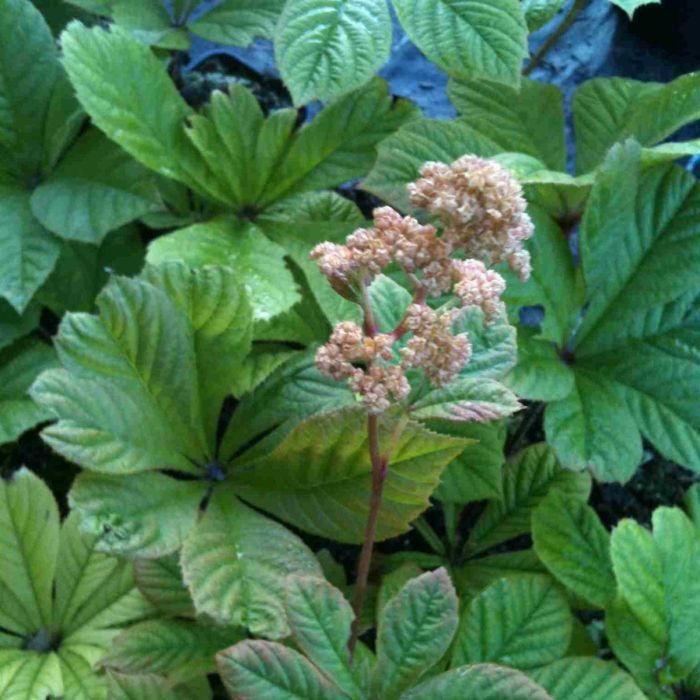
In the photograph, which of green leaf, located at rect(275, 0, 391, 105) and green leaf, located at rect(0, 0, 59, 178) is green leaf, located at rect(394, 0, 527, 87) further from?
green leaf, located at rect(0, 0, 59, 178)

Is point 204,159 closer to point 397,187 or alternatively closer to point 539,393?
point 397,187

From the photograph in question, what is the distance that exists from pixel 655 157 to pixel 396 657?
734 mm

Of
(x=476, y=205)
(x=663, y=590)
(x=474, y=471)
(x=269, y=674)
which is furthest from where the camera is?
(x=474, y=471)

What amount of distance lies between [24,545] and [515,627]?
0.64 m

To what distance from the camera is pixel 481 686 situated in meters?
0.88

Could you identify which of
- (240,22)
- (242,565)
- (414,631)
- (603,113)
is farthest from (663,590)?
(240,22)

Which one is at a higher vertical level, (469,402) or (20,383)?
(469,402)

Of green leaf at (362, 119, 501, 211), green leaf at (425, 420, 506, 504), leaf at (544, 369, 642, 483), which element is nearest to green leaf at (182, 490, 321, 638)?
green leaf at (425, 420, 506, 504)

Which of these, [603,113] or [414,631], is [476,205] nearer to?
[414,631]

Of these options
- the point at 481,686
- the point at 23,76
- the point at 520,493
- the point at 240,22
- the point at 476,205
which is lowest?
the point at 520,493

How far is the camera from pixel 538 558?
1.28 meters

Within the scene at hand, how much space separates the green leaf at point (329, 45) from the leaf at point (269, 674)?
2.20 ft

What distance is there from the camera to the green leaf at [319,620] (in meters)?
0.88

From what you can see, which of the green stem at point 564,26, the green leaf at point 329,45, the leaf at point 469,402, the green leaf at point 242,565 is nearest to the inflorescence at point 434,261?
the leaf at point 469,402
